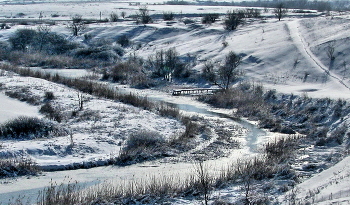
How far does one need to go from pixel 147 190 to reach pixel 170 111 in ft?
44.2

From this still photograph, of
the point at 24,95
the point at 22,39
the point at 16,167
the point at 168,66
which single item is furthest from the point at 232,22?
the point at 16,167

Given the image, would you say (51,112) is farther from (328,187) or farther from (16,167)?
(328,187)

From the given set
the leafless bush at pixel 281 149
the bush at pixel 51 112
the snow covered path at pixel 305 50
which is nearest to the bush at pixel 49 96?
the bush at pixel 51 112

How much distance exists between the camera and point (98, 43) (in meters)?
61.2

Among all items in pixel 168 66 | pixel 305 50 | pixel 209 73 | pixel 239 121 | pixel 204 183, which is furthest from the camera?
pixel 168 66

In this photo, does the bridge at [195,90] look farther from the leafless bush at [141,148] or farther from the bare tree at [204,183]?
the bare tree at [204,183]

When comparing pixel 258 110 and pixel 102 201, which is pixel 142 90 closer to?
pixel 258 110

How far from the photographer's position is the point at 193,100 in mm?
34969

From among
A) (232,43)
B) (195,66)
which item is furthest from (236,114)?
(232,43)

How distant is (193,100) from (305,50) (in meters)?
14.7

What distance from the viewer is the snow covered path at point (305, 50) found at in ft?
114

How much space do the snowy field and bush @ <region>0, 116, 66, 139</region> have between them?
35.4 inches

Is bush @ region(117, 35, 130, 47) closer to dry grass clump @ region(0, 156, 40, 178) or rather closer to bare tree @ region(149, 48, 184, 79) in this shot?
bare tree @ region(149, 48, 184, 79)

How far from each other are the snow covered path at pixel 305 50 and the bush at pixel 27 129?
2099 centimetres
